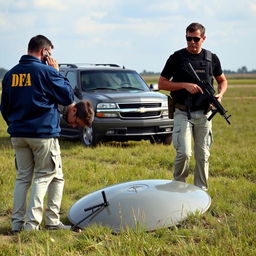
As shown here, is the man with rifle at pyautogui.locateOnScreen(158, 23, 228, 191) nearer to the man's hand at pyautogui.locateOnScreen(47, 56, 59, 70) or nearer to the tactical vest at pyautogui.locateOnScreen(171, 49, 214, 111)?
the tactical vest at pyautogui.locateOnScreen(171, 49, 214, 111)

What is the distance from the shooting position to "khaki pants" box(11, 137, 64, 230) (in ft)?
15.7

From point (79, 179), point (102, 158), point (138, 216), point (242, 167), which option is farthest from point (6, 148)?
point (138, 216)

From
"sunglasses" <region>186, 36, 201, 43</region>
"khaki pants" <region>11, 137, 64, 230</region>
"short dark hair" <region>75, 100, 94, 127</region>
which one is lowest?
"khaki pants" <region>11, 137, 64, 230</region>

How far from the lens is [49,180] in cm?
489

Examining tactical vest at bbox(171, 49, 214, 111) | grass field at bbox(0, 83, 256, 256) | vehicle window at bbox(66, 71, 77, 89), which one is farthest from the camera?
vehicle window at bbox(66, 71, 77, 89)

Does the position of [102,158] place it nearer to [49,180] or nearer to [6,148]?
[6,148]

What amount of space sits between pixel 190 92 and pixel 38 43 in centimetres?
189

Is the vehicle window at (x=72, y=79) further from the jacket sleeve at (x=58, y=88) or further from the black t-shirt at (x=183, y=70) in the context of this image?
the jacket sleeve at (x=58, y=88)

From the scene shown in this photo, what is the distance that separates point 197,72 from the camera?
591 centimetres

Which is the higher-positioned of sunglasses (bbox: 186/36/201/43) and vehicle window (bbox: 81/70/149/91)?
sunglasses (bbox: 186/36/201/43)

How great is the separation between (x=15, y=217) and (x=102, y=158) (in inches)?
191

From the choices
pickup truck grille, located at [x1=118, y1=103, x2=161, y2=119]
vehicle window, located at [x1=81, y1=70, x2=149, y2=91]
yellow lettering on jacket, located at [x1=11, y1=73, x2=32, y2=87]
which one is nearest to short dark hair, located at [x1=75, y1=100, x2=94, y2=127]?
yellow lettering on jacket, located at [x1=11, y1=73, x2=32, y2=87]

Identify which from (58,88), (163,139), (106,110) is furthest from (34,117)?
(163,139)

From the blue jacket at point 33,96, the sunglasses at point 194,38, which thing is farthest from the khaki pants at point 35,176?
the sunglasses at point 194,38
